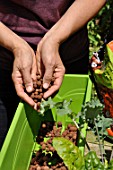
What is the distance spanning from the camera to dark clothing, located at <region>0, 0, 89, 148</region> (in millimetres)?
1386

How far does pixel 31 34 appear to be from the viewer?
143 centimetres

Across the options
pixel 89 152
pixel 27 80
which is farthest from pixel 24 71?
pixel 89 152

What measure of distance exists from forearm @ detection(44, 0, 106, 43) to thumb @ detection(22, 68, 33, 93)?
0.14m

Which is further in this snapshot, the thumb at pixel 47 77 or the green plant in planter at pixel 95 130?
the thumb at pixel 47 77

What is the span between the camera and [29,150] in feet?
4.74

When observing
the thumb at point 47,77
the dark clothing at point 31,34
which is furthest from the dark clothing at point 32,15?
the thumb at point 47,77

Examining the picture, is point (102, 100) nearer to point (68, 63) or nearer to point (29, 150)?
point (68, 63)

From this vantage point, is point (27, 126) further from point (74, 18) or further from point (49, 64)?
point (74, 18)

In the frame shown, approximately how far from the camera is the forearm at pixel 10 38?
4.56 ft

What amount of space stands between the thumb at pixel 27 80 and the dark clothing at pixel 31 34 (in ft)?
0.40

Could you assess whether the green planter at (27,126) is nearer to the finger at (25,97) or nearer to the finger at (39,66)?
the finger at (25,97)

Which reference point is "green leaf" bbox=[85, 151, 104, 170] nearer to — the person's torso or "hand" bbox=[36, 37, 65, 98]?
"hand" bbox=[36, 37, 65, 98]

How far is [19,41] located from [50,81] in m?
0.16

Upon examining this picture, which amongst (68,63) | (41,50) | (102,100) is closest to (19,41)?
(41,50)
